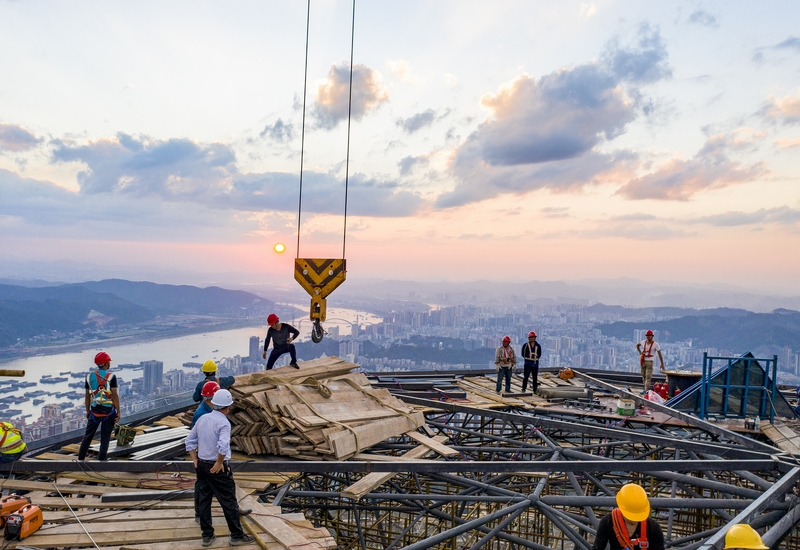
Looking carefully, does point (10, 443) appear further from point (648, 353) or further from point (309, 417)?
point (648, 353)

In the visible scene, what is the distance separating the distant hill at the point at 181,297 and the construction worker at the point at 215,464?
7739 cm

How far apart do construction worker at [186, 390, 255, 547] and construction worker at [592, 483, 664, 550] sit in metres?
4.14

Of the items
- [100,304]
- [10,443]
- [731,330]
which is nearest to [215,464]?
[10,443]

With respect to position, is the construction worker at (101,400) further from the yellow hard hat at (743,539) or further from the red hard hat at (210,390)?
the yellow hard hat at (743,539)

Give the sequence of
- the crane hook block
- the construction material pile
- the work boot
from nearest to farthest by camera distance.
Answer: the work boot → the construction material pile → the crane hook block

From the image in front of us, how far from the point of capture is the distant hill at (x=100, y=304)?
57.3 m

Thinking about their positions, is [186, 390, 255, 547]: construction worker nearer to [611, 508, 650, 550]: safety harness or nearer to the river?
[611, 508, 650, 550]: safety harness

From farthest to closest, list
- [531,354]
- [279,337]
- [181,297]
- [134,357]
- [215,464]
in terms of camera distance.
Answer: [181,297], [134,357], [531,354], [279,337], [215,464]

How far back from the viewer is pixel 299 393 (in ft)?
35.5

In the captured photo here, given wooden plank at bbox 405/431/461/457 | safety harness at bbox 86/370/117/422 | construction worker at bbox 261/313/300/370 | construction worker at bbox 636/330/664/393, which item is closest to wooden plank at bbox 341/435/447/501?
wooden plank at bbox 405/431/461/457

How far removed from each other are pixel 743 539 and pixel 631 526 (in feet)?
4.28

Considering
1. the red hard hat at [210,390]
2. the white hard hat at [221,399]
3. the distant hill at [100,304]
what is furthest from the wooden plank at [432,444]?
the distant hill at [100,304]

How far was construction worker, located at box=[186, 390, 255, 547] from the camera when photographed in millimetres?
6539

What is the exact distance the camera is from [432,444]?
11266mm
